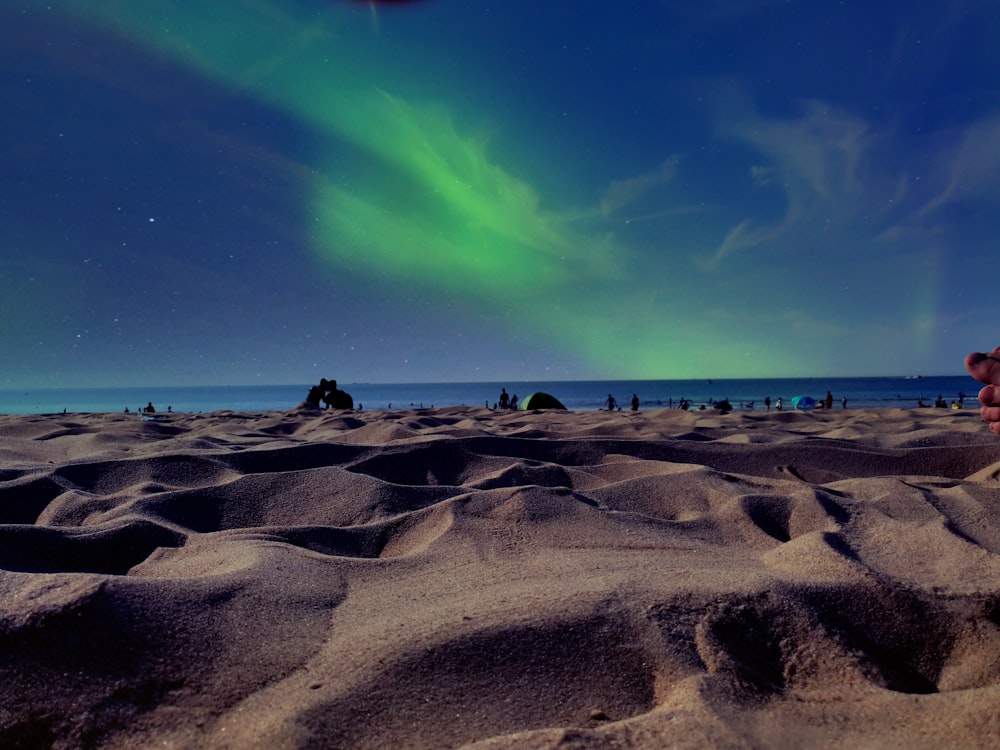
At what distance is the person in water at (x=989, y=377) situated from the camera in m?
2.41

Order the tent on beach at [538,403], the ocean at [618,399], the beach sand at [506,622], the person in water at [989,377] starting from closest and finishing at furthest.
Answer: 1. the beach sand at [506,622]
2. the person in water at [989,377]
3. the tent on beach at [538,403]
4. the ocean at [618,399]

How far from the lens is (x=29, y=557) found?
1.87 meters

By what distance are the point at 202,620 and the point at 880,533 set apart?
7.17 ft

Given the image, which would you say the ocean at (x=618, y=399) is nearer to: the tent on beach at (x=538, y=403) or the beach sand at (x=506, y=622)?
the tent on beach at (x=538, y=403)

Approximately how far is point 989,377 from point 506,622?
A: 7.63 ft

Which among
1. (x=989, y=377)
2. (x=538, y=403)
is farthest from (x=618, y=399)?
(x=989, y=377)

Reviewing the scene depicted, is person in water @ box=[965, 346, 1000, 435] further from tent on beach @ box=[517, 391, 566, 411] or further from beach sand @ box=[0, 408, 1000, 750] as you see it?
tent on beach @ box=[517, 391, 566, 411]

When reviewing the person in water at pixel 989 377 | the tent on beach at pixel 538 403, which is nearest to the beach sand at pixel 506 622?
the person in water at pixel 989 377

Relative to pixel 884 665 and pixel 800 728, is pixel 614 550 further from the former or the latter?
pixel 800 728

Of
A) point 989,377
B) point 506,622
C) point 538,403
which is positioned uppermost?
point 989,377

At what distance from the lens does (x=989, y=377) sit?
242cm

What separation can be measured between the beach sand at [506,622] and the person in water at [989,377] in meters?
0.36

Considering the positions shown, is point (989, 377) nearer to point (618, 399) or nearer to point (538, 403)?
point (538, 403)

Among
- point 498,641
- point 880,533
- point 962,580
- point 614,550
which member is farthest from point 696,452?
point 498,641
